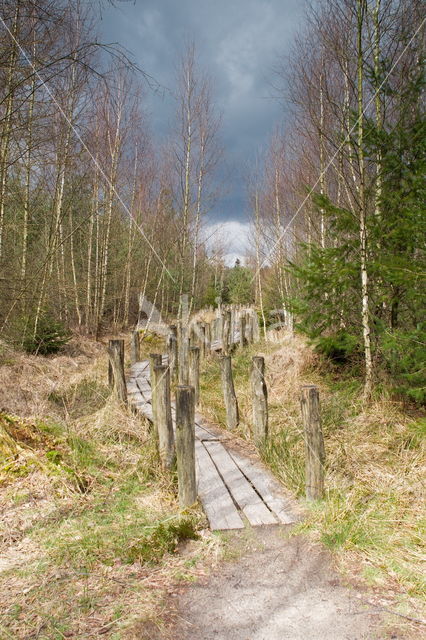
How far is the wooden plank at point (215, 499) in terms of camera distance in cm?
314

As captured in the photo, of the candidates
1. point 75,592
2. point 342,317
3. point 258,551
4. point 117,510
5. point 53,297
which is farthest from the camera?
point 53,297

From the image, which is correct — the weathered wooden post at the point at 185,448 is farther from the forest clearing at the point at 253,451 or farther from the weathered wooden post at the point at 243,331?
the weathered wooden post at the point at 243,331

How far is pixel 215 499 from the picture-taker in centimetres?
349

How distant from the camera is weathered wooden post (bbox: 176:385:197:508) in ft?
11.1

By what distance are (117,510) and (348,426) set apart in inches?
117

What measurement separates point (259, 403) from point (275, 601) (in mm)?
2358

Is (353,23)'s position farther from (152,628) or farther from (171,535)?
(152,628)

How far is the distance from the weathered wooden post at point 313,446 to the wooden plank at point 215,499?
710 mm

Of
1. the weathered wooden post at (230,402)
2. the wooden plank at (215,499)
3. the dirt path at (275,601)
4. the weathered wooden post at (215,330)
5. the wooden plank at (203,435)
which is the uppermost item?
the weathered wooden post at (215,330)

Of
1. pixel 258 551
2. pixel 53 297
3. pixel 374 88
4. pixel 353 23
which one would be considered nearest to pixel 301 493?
pixel 258 551

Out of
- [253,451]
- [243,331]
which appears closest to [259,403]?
[253,451]

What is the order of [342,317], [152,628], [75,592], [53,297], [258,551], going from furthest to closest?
[53,297], [342,317], [258,551], [75,592], [152,628]

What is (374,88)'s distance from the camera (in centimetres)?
571

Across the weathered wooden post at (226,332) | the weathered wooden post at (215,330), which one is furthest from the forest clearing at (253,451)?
the weathered wooden post at (215,330)
